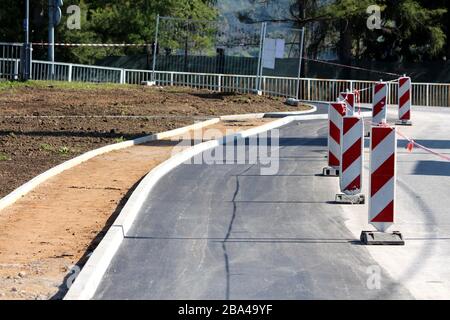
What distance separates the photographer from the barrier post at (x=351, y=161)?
44.5 feet

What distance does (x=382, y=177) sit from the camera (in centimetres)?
1137

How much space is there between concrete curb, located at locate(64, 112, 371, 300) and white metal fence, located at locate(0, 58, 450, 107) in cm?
1529

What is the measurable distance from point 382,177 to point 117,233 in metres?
3.10

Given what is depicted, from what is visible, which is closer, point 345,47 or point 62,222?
point 62,222

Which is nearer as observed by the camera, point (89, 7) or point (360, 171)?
point (360, 171)

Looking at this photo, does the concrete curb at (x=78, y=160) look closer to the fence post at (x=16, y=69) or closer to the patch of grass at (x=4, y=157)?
the patch of grass at (x=4, y=157)

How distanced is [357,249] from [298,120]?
1742 centimetres

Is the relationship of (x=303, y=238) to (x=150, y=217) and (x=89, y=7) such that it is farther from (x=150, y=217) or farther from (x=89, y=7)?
(x=89, y=7)

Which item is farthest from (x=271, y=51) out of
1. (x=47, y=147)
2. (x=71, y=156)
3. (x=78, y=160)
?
(x=78, y=160)

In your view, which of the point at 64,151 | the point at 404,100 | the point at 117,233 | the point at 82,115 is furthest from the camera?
the point at 404,100

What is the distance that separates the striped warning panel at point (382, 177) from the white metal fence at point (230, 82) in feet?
76.9

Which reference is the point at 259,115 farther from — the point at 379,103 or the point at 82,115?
the point at 82,115

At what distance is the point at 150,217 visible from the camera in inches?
501
